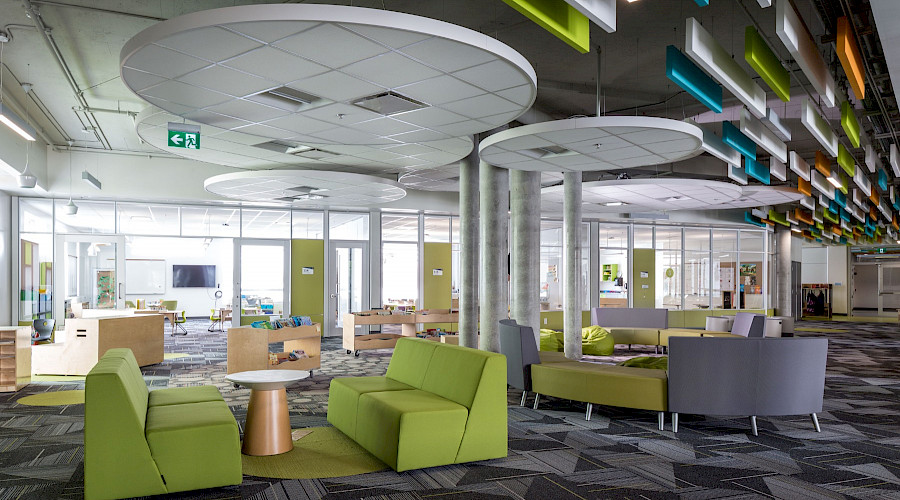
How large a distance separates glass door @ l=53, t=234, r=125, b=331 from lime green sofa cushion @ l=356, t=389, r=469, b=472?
34.8 feet

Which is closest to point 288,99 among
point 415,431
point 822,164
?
point 415,431

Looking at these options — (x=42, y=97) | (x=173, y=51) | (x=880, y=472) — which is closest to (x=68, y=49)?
(x=42, y=97)

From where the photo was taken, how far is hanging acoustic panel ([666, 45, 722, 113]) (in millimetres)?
5820

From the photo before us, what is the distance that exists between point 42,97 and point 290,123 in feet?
Result: 18.3

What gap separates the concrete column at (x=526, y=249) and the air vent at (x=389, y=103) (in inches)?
207

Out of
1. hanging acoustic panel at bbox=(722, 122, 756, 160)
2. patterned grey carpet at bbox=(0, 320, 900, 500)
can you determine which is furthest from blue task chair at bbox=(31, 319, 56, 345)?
hanging acoustic panel at bbox=(722, 122, 756, 160)

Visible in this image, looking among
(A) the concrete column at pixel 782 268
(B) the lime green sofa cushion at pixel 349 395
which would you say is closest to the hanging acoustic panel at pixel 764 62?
(B) the lime green sofa cushion at pixel 349 395

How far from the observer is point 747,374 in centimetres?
611

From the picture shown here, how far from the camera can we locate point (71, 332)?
984 cm

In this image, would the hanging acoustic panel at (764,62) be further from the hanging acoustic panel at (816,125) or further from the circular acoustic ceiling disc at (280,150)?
the circular acoustic ceiling disc at (280,150)

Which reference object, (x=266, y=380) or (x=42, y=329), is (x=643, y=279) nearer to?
(x=42, y=329)

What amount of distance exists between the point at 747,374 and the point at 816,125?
3737 mm

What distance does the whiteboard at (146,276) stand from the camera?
2264cm

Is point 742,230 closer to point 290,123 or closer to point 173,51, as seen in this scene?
point 290,123
